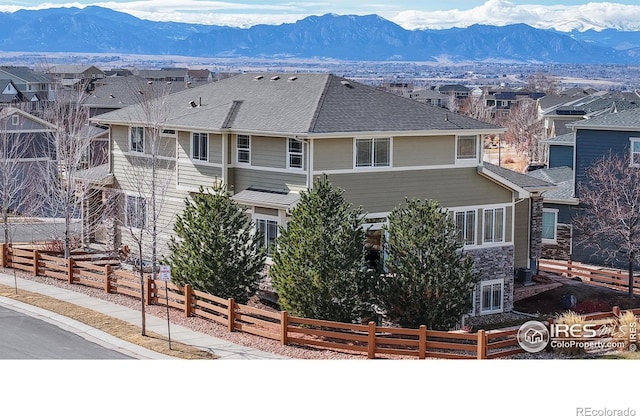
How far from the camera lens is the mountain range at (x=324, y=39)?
2533 cm

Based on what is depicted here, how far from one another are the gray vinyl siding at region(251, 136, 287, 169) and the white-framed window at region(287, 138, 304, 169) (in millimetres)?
159

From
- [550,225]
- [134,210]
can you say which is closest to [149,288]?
[134,210]

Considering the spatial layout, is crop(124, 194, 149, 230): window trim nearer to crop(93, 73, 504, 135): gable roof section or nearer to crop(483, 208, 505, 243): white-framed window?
crop(93, 73, 504, 135): gable roof section

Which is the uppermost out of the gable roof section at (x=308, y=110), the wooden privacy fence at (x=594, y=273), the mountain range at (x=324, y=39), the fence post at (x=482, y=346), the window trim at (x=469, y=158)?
→ the mountain range at (x=324, y=39)

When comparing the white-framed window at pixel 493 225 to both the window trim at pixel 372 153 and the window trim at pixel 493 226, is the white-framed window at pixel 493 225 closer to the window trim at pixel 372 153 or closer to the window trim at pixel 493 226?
the window trim at pixel 493 226

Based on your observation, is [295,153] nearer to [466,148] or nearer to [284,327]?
[466,148]

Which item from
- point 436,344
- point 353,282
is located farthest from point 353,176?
point 436,344

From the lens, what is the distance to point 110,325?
2489cm

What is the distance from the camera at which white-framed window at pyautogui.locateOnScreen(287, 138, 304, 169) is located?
2752cm

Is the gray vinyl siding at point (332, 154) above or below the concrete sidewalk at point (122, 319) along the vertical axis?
above

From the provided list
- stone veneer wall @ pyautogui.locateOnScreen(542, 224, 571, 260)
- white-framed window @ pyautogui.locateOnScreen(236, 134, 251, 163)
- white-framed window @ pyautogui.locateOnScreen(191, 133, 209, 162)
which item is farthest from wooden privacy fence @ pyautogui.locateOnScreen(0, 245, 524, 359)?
stone veneer wall @ pyautogui.locateOnScreen(542, 224, 571, 260)

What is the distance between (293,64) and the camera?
104 ft

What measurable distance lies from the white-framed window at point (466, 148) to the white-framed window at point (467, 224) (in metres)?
1.62
